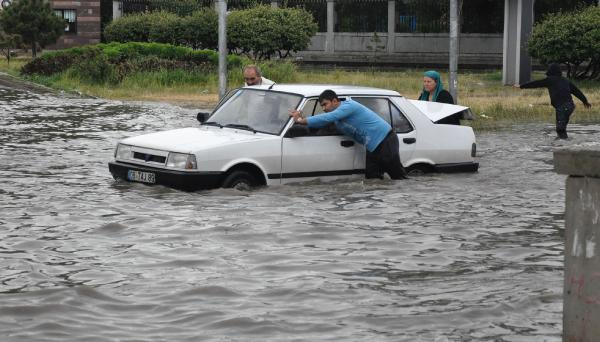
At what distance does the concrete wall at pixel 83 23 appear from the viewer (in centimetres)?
6506

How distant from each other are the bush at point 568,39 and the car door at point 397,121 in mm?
22816

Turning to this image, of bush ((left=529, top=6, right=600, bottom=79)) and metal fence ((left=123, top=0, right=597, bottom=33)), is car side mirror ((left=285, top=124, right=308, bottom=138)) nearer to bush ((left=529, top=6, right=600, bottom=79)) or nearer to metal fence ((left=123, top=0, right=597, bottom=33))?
bush ((left=529, top=6, right=600, bottom=79))

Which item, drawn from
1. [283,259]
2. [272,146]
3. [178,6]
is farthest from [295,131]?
[178,6]

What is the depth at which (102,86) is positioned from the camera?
35.3m

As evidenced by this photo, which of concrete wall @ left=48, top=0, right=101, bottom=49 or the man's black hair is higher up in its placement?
concrete wall @ left=48, top=0, right=101, bottom=49

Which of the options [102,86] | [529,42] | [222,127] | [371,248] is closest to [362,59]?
[529,42]

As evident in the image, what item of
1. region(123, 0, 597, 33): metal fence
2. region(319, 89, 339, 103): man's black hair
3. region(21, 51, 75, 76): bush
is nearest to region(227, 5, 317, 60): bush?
region(123, 0, 597, 33): metal fence

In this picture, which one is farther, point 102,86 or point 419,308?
point 102,86

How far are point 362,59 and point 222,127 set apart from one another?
39.7m

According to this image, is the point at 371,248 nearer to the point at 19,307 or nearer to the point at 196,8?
the point at 19,307

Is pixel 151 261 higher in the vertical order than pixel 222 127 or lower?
lower

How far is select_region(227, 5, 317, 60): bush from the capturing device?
147ft

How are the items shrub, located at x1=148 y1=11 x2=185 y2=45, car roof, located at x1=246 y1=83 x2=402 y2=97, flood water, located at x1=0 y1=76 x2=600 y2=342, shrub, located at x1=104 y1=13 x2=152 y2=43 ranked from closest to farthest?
flood water, located at x1=0 y1=76 x2=600 y2=342 → car roof, located at x1=246 y1=83 x2=402 y2=97 → shrub, located at x1=148 y1=11 x2=185 y2=45 → shrub, located at x1=104 y1=13 x2=152 y2=43

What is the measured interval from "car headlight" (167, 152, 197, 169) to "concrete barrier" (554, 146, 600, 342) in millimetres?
6936
